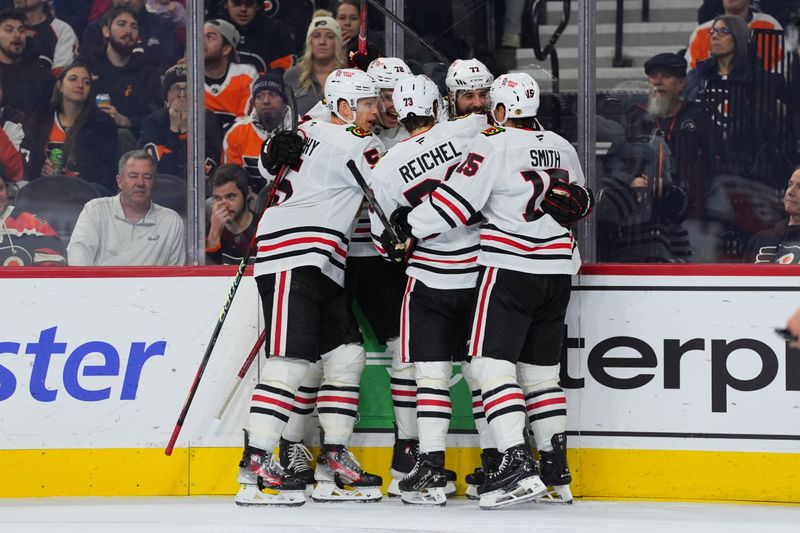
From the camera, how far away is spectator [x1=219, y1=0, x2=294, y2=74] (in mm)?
4625

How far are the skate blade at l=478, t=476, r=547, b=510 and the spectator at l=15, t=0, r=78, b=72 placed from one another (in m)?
2.28

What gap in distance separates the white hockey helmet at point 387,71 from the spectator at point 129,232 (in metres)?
0.84

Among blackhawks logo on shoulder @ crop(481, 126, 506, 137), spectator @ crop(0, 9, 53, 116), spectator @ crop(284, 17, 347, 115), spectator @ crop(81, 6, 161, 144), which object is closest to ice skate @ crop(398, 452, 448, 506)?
blackhawks logo on shoulder @ crop(481, 126, 506, 137)

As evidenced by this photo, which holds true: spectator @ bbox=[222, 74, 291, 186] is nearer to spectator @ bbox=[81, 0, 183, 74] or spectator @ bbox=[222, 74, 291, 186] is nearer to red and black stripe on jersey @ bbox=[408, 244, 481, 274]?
spectator @ bbox=[81, 0, 183, 74]

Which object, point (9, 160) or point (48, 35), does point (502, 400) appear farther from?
point (48, 35)

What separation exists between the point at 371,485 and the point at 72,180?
159 centimetres

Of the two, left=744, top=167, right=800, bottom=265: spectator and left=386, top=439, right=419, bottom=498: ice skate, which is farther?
left=744, top=167, right=800, bottom=265: spectator

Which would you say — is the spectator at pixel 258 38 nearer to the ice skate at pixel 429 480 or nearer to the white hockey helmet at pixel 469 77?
the white hockey helmet at pixel 469 77

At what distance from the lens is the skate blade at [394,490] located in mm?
3805

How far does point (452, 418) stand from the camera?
12.8 feet

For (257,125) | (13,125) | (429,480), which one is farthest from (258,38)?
(429,480)

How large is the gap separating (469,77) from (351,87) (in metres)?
0.39

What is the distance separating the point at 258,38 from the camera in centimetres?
466

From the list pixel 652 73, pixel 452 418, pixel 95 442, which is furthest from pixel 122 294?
pixel 652 73
